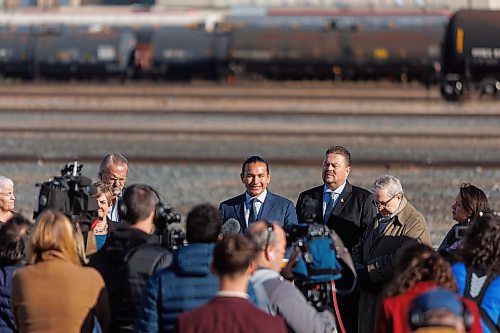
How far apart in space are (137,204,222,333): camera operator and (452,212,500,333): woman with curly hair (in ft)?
4.71

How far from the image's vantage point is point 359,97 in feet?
113

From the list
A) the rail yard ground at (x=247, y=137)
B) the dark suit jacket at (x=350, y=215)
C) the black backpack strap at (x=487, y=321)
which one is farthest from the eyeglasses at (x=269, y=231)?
the rail yard ground at (x=247, y=137)

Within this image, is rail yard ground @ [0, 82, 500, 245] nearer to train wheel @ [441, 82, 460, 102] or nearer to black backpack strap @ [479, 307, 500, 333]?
train wheel @ [441, 82, 460, 102]

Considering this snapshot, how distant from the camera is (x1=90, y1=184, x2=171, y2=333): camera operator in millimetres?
5918

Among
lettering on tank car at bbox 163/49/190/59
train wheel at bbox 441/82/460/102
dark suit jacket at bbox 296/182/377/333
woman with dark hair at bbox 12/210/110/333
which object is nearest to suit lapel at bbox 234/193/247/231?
dark suit jacket at bbox 296/182/377/333

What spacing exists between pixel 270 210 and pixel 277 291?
258 cm

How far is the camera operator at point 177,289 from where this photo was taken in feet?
18.0

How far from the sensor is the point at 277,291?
545 centimetres

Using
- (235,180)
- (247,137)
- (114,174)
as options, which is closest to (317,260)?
(114,174)

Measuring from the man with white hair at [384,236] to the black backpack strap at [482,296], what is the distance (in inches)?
65.6

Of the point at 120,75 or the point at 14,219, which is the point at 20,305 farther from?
the point at 120,75

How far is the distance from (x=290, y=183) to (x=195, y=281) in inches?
498

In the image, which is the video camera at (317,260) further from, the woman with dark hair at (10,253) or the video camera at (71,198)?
the woman with dark hair at (10,253)

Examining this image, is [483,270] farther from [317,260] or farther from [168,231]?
[168,231]
